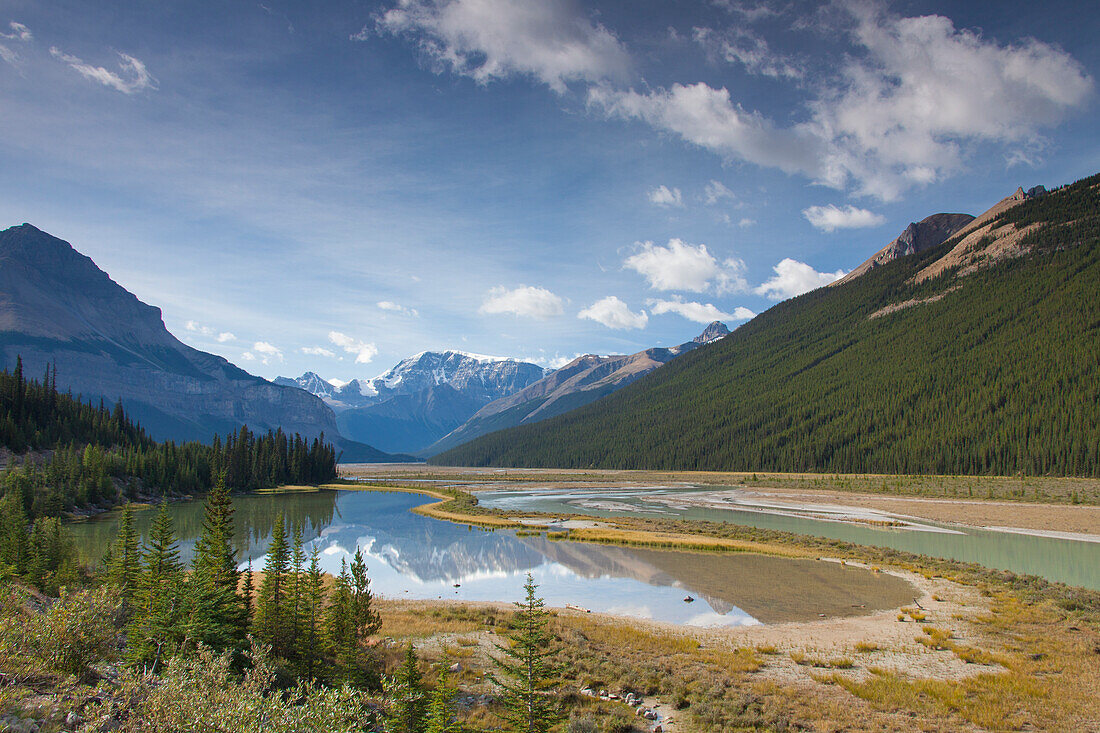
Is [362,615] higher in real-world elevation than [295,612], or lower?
lower

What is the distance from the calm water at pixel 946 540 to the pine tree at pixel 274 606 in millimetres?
44157

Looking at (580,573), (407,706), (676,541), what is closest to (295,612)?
(407,706)

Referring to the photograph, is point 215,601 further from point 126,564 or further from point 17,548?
point 17,548

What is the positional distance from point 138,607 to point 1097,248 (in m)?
227

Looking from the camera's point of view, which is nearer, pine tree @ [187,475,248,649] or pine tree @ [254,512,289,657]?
pine tree @ [187,475,248,649]

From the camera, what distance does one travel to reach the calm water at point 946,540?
37.2 metres

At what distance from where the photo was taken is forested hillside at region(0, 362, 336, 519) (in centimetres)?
5959

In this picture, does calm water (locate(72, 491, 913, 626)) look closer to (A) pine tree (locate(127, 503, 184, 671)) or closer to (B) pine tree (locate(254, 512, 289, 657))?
(B) pine tree (locate(254, 512, 289, 657))

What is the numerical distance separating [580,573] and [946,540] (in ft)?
118

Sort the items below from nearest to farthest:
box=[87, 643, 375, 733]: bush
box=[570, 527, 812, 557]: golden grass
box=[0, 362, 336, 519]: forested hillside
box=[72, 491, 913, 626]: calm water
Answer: box=[87, 643, 375, 733]: bush < box=[72, 491, 913, 626]: calm water < box=[570, 527, 812, 557]: golden grass < box=[0, 362, 336, 519]: forested hillside

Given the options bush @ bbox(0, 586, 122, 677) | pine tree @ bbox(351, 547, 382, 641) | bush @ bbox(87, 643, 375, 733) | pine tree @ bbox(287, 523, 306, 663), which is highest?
bush @ bbox(87, 643, 375, 733)

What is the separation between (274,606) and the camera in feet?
59.8

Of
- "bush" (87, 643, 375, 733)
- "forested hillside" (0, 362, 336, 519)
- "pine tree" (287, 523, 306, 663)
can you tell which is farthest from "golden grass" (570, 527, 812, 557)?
"bush" (87, 643, 375, 733)

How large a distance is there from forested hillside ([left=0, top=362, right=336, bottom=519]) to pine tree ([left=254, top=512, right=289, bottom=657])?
44415 mm
